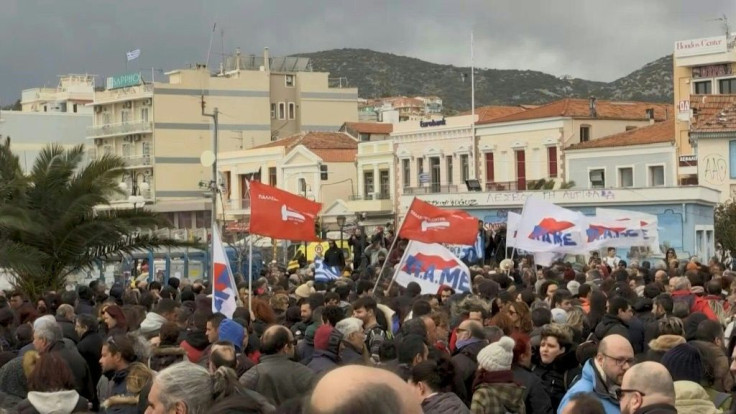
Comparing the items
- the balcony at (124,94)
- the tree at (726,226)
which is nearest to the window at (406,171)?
the tree at (726,226)

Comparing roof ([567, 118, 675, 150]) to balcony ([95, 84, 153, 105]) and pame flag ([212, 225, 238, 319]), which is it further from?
pame flag ([212, 225, 238, 319])

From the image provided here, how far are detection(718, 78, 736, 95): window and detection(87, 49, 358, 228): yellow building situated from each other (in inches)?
1412

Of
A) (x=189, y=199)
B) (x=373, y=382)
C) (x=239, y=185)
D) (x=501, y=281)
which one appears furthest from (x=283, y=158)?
(x=373, y=382)

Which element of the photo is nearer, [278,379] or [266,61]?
[278,379]

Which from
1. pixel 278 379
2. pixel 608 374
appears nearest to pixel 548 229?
pixel 278 379

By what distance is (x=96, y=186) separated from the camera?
25.2m

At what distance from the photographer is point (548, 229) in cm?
2580

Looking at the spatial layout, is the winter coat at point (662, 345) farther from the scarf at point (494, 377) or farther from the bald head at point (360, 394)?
the bald head at point (360, 394)

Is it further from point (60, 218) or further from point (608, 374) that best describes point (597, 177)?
point (608, 374)

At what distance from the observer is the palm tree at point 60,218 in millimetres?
24234

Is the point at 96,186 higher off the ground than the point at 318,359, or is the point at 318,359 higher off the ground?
the point at 96,186

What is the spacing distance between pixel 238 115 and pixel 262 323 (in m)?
82.8

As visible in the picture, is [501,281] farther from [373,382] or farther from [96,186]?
[373,382]

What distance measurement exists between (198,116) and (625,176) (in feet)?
124
